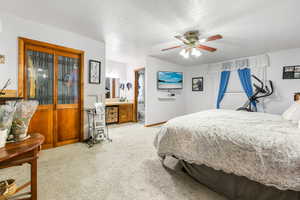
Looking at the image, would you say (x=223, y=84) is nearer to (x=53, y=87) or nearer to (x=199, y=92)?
(x=199, y=92)

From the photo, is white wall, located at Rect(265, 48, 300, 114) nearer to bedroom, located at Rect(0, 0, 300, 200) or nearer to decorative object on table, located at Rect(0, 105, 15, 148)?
bedroom, located at Rect(0, 0, 300, 200)

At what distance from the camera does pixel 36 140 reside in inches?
46.6

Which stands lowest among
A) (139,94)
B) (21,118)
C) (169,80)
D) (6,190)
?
(6,190)

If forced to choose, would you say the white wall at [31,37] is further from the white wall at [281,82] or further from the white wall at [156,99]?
the white wall at [281,82]

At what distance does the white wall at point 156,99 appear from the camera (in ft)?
15.5

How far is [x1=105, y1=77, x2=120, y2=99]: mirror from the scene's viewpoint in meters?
5.48

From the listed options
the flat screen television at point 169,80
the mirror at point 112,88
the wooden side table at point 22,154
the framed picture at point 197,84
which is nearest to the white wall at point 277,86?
the framed picture at point 197,84

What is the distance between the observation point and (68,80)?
306 cm

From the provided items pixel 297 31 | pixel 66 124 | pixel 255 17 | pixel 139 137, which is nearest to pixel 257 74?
pixel 297 31

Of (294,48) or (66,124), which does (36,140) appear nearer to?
(66,124)

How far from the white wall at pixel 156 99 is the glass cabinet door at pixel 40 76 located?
2.69 metres

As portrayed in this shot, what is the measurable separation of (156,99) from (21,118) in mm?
4011

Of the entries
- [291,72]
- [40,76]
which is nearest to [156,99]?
[40,76]

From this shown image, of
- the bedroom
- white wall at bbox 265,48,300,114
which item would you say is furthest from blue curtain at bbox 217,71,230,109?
white wall at bbox 265,48,300,114
